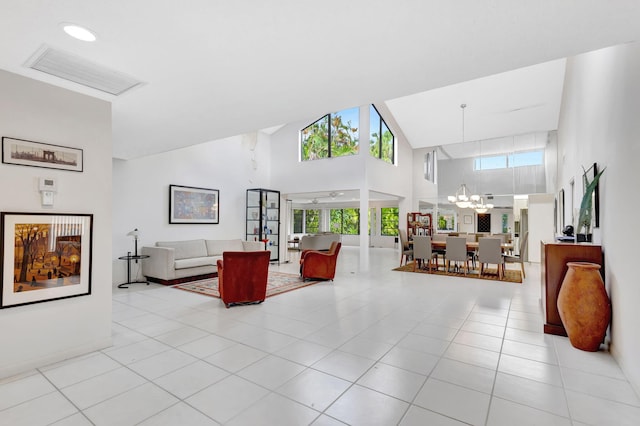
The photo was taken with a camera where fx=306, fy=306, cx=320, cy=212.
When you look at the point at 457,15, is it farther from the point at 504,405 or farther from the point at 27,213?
the point at 27,213

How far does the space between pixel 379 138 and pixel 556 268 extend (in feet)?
20.6

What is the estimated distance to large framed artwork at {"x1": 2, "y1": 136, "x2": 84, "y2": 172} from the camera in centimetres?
251

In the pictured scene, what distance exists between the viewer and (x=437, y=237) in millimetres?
9055

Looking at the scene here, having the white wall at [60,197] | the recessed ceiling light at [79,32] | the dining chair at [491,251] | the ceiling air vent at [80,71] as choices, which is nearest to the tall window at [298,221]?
the dining chair at [491,251]

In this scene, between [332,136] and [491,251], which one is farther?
[332,136]

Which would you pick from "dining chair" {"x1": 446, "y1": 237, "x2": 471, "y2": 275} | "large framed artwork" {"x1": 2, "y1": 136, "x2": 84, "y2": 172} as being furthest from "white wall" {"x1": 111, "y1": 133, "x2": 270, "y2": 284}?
"dining chair" {"x1": 446, "y1": 237, "x2": 471, "y2": 275}

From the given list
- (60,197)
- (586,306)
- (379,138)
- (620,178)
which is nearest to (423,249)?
(379,138)

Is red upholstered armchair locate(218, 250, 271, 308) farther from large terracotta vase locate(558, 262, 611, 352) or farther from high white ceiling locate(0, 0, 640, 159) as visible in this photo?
large terracotta vase locate(558, 262, 611, 352)

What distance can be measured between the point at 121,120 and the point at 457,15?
3727 millimetres

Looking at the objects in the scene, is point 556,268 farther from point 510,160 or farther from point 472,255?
point 510,160

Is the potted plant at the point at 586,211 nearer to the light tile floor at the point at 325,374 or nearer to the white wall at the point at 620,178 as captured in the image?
the white wall at the point at 620,178

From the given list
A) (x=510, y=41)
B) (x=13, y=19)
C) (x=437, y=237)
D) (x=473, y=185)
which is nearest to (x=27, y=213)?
(x=13, y=19)

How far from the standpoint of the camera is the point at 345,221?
1664 cm

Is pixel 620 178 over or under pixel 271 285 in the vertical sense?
over
